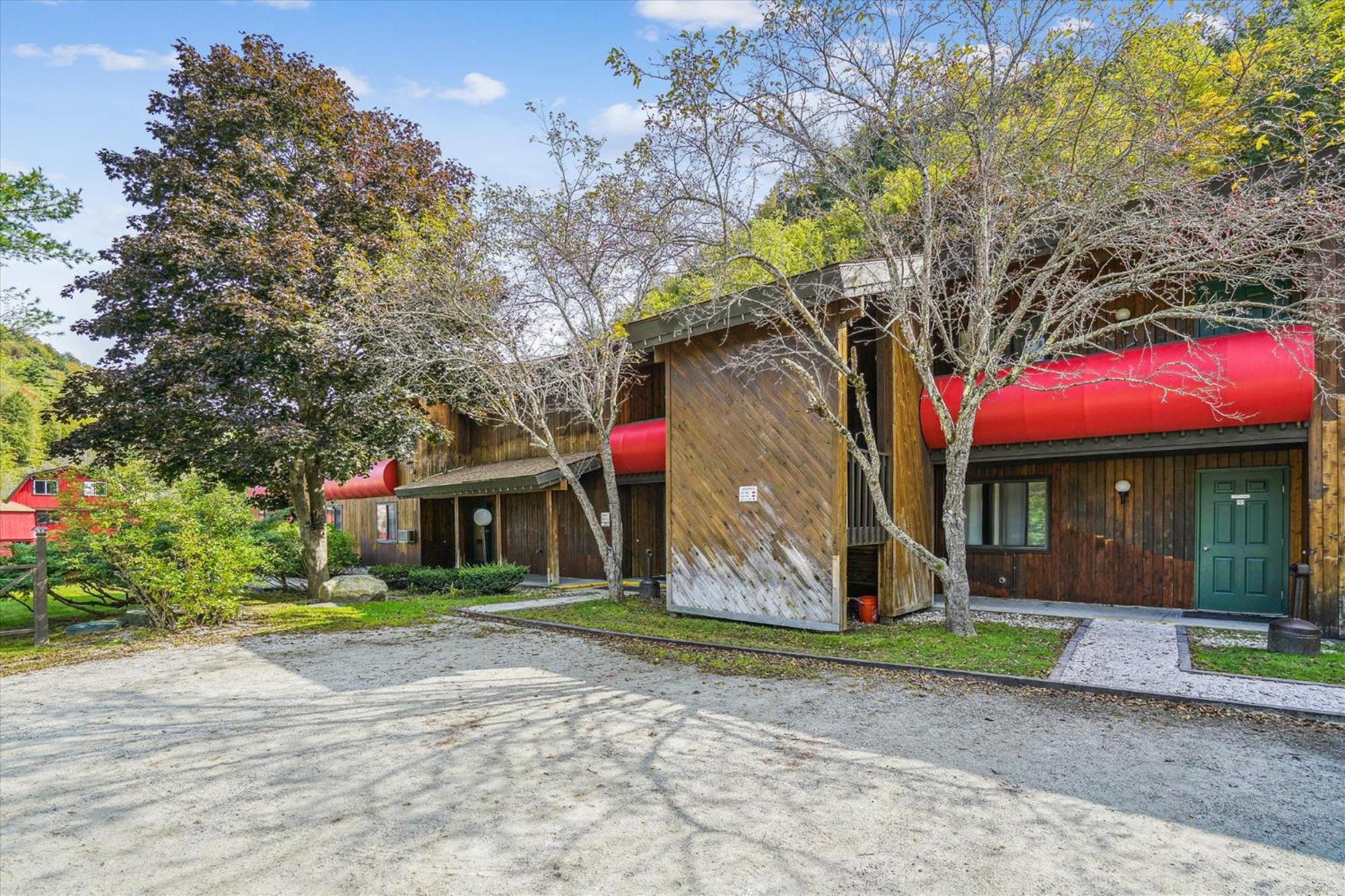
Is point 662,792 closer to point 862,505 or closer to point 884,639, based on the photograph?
point 884,639

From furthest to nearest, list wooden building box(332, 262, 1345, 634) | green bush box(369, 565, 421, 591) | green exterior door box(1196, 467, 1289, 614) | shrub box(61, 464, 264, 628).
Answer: green bush box(369, 565, 421, 591)
shrub box(61, 464, 264, 628)
green exterior door box(1196, 467, 1289, 614)
wooden building box(332, 262, 1345, 634)

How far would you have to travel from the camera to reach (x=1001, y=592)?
10.6 metres

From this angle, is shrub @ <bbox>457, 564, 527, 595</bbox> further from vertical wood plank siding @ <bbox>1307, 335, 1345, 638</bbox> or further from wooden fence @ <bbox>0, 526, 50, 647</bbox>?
vertical wood plank siding @ <bbox>1307, 335, 1345, 638</bbox>

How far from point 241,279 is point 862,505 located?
10434mm

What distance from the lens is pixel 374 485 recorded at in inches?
751

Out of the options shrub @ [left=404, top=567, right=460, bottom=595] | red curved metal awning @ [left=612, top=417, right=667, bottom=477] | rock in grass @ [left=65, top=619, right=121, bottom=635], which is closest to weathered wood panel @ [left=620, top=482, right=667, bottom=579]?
red curved metal awning @ [left=612, top=417, right=667, bottom=477]

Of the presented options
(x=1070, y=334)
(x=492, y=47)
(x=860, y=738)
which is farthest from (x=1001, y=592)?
(x=492, y=47)

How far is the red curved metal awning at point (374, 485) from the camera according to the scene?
738 inches

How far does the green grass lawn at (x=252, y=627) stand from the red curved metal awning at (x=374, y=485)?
579 cm

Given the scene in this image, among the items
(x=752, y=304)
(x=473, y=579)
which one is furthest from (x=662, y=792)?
(x=473, y=579)

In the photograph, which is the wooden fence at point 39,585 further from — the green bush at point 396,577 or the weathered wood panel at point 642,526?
the weathered wood panel at point 642,526

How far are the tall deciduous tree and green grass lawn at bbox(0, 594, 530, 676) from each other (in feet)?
8.00

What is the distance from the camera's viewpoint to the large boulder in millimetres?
12812

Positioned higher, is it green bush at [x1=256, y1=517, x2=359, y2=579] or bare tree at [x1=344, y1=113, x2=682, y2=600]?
bare tree at [x1=344, y1=113, x2=682, y2=600]
